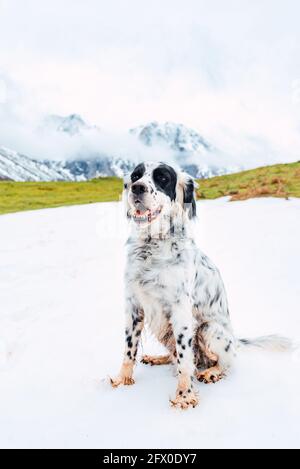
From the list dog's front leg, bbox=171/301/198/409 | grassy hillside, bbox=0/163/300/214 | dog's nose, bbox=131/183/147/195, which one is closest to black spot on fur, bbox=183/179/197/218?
dog's nose, bbox=131/183/147/195

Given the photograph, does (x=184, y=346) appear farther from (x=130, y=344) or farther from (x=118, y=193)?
(x=118, y=193)

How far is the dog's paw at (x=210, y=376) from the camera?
405cm

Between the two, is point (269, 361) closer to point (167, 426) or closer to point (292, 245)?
point (167, 426)

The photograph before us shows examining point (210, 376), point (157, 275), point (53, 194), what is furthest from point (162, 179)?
point (53, 194)

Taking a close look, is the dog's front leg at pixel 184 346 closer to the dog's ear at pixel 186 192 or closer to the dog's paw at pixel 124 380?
Answer: the dog's paw at pixel 124 380

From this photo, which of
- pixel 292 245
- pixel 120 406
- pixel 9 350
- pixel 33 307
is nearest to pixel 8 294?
pixel 33 307

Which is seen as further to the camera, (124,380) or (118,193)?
(118,193)

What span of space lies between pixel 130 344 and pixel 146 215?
129 centimetres

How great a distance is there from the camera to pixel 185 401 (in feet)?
12.0

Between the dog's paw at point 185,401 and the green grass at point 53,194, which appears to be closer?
the dog's paw at point 185,401

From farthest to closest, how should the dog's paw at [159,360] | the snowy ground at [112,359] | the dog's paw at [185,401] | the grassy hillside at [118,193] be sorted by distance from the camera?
the grassy hillside at [118,193]
the dog's paw at [159,360]
the dog's paw at [185,401]
the snowy ground at [112,359]

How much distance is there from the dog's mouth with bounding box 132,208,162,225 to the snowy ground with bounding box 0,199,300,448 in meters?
1.61

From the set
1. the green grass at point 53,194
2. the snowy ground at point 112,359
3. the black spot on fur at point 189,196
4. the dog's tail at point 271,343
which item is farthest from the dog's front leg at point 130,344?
the green grass at point 53,194

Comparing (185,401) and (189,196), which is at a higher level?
(189,196)
